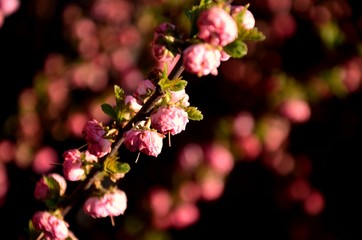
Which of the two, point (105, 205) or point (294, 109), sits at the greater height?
point (105, 205)

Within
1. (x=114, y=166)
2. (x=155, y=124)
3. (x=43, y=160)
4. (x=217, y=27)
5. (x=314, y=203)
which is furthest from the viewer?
(x=314, y=203)

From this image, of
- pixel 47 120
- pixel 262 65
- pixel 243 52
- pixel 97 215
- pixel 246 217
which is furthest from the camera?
pixel 246 217

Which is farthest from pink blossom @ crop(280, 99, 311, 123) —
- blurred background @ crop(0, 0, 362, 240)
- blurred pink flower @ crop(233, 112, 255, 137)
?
blurred pink flower @ crop(233, 112, 255, 137)

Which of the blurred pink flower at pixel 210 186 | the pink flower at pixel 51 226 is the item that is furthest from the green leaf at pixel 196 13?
the blurred pink flower at pixel 210 186

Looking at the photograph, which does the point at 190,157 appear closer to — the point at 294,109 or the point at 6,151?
the point at 294,109

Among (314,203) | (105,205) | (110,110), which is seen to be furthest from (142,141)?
(314,203)

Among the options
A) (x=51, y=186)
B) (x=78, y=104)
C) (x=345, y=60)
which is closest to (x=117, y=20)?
(x=78, y=104)

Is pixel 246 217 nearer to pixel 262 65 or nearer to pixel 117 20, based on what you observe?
pixel 262 65
